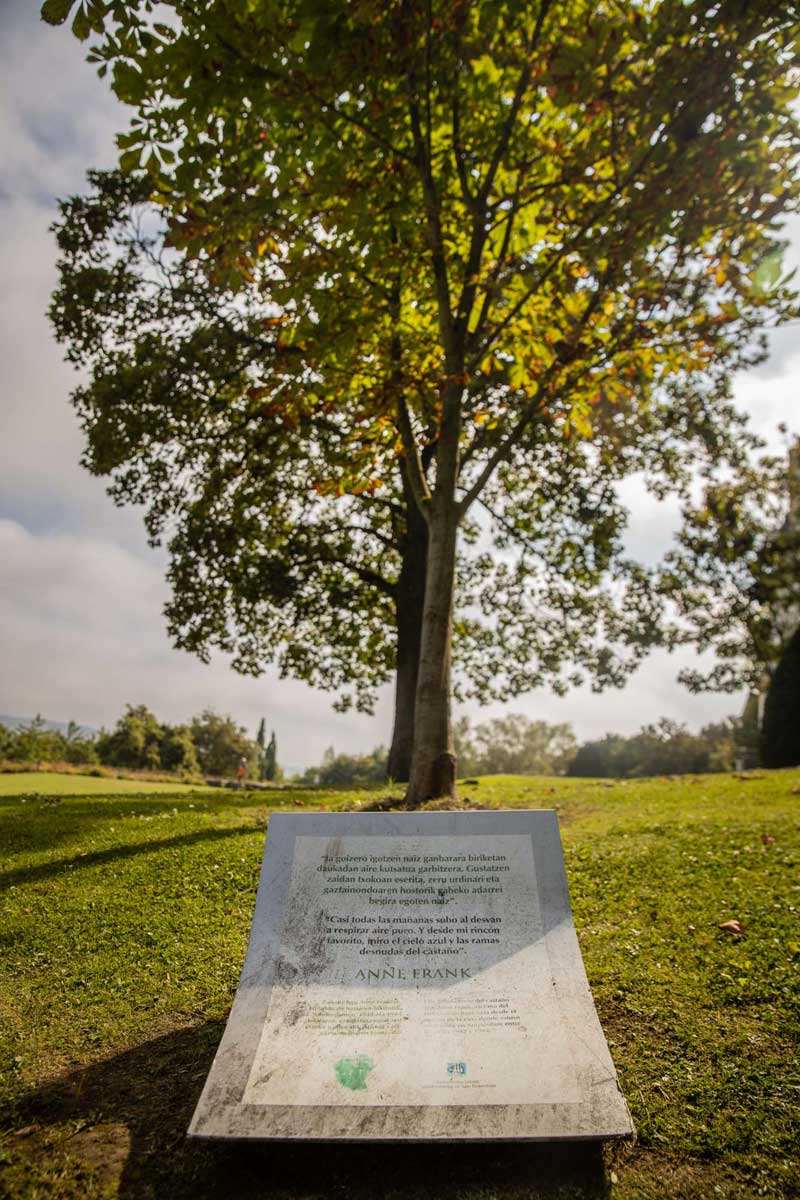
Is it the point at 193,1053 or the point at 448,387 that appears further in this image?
the point at 448,387

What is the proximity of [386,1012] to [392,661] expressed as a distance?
16.2 m

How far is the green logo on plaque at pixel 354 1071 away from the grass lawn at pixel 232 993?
34 centimetres

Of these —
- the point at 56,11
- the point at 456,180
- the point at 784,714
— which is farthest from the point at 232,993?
the point at 784,714

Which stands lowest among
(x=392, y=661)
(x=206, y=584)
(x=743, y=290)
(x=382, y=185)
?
(x=392, y=661)

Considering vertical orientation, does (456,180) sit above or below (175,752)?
above

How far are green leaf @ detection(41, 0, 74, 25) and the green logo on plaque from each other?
7.24 meters

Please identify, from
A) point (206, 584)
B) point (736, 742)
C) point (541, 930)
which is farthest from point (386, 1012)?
point (736, 742)

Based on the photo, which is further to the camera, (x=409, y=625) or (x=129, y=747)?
(x=129, y=747)

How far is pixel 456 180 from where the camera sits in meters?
9.19

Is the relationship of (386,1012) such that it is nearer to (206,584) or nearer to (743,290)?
(743,290)

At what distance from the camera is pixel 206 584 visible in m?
16.3

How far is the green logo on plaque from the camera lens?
9.81 ft

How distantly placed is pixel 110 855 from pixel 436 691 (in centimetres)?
389

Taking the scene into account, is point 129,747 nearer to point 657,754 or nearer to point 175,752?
point 175,752
